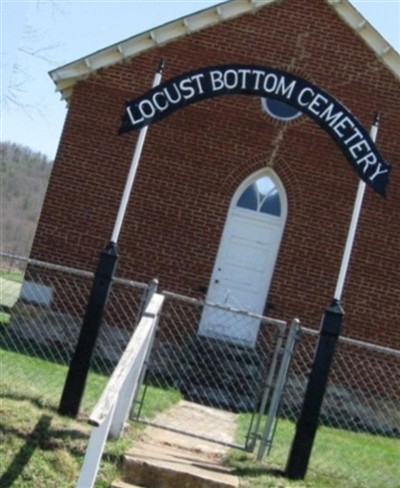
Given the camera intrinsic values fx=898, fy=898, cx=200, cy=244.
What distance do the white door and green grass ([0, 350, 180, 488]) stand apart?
229 inches

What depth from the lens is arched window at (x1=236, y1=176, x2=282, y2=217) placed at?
14930 mm

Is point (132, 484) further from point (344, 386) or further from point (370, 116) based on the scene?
point (370, 116)

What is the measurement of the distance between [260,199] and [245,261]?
1.06 m

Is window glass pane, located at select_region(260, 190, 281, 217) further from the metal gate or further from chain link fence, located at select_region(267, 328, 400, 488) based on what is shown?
chain link fence, located at select_region(267, 328, 400, 488)

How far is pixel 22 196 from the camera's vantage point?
7481cm

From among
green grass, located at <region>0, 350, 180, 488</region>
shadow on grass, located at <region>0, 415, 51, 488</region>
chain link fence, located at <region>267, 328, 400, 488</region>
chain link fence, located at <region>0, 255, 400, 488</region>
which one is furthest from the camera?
chain link fence, located at <region>267, 328, 400, 488</region>

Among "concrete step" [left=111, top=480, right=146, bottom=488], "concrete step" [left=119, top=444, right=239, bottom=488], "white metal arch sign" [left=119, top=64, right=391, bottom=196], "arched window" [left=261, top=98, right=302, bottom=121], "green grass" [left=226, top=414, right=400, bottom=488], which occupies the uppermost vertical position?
"arched window" [left=261, top=98, right=302, bottom=121]

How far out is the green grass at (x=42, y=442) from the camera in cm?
699

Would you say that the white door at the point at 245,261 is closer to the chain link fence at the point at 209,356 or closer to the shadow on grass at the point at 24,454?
the chain link fence at the point at 209,356

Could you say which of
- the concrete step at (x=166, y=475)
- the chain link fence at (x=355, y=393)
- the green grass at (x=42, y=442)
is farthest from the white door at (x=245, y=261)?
the concrete step at (x=166, y=475)

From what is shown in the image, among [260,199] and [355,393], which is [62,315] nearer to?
[260,199]

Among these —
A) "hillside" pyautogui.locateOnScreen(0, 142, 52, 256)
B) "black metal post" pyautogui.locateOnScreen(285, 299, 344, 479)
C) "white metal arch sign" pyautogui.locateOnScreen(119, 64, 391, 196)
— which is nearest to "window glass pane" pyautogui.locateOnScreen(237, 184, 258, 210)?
"white metal arch sign" pyautogui.locateOnScreen(119, 64, 391, 196)

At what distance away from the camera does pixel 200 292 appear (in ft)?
48.0

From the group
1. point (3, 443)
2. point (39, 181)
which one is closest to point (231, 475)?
point (3, 443)
